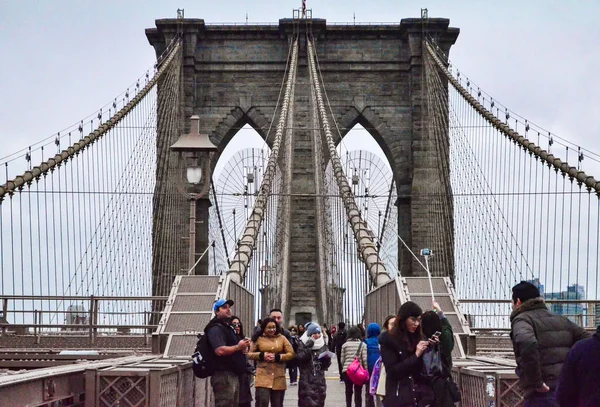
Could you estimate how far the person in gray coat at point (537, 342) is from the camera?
6.49m

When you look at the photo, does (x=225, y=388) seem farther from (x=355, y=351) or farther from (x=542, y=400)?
(x=542, y=400)

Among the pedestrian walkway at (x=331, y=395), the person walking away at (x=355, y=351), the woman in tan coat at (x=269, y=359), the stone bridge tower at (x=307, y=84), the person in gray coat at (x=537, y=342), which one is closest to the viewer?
the person in gray coat at (x=537, y=342)

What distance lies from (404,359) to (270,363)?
2970 mm

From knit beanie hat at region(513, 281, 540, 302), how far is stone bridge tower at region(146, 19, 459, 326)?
108 feet

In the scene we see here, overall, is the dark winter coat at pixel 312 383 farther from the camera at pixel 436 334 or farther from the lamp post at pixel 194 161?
the lamp post at pixel 194 161

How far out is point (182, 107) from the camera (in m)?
40.1

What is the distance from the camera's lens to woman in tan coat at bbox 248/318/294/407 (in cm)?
1060

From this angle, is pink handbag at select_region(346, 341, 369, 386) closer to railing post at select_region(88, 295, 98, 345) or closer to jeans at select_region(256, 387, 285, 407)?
jeans at select_region(256, 387, 285, 407)

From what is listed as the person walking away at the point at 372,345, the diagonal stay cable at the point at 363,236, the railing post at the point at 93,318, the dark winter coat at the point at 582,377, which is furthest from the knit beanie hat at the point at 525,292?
the railing post at the point at 93,318

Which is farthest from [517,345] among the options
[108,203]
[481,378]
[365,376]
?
A: [108,203]

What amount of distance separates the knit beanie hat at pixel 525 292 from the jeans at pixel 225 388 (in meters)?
3.41

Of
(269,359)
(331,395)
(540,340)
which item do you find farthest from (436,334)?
(331,395)

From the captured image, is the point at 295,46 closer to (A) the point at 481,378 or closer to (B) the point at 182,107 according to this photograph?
(B) the point at 182,107

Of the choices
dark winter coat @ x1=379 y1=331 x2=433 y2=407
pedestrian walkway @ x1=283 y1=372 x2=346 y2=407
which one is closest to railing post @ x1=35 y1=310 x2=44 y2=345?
pedestrian walkway @ x1=283 y1=372 x2=346 y2=407
